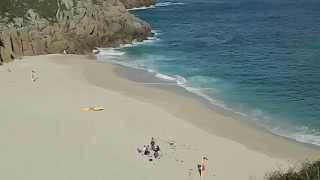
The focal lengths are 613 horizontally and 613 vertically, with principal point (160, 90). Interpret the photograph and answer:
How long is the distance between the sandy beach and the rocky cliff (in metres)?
12.7

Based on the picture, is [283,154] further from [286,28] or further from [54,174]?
[286,28]

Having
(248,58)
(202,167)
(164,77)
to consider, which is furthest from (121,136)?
(248,58)

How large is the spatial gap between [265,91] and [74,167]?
66.2 ft

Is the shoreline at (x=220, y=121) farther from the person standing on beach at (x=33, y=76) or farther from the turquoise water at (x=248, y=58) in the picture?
the person standing on beach at (x=33, y=76)

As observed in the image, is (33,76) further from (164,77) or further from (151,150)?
(151,150)

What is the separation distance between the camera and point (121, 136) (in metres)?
33.2

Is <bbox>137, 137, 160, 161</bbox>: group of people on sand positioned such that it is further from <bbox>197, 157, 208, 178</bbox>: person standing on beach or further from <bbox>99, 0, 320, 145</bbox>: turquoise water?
<bbox>99, 0, 320, 145</bbox>: turquoise water

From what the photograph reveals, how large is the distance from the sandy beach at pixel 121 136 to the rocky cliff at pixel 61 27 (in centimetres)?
1275

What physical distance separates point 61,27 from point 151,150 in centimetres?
3589

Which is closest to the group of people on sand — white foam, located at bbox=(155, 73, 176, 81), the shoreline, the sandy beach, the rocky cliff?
the sandy beach

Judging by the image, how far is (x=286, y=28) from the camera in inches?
3027

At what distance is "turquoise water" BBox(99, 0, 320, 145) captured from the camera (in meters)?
39.9

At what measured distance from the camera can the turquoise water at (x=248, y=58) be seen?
39906 millimetres


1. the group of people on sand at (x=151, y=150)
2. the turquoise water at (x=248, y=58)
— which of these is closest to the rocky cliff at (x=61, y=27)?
the turquoise water at (x=248, y=58)
